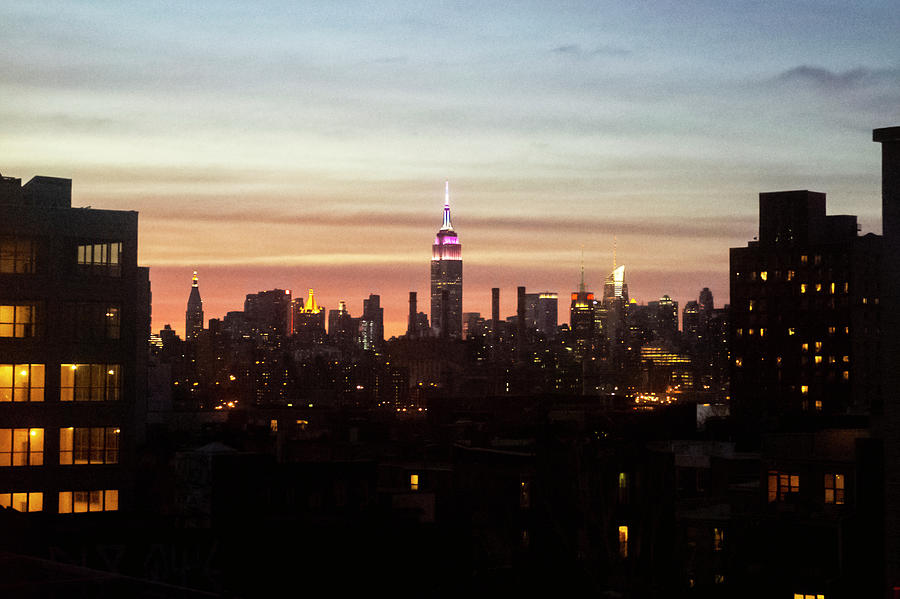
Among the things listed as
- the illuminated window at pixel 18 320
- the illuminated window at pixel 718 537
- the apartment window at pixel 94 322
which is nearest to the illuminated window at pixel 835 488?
the illuminated window at pixel 718 537

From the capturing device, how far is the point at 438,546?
54.5m

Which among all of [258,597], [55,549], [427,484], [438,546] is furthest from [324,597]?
[427,484]

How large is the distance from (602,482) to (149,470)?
37.2 m

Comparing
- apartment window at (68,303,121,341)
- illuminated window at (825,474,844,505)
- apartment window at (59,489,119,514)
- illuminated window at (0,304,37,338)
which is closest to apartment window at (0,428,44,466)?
apartment window at (59,489,119,514)

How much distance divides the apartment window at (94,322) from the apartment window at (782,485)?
2929cm

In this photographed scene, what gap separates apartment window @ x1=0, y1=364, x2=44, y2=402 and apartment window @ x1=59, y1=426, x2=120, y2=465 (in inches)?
80.8

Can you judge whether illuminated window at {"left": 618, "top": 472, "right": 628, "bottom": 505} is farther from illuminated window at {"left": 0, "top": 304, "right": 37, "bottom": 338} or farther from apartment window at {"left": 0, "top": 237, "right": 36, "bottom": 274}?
apartment window at {"left": 0, "top": 237, "right": 36, "bottom": 274}

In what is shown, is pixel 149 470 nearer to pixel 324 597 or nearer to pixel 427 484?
pixel 427 484

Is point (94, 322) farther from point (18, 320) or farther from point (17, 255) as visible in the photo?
point (17, 255)

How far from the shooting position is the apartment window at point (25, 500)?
192 ft

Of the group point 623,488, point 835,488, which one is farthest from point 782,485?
point 623,488

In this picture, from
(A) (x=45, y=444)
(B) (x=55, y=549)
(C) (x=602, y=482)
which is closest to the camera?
(B) (x=55, y=549)

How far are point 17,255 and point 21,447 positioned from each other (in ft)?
27.4

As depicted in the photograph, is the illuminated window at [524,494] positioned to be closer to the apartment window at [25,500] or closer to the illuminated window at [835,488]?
the illuminated window at [835,488]
